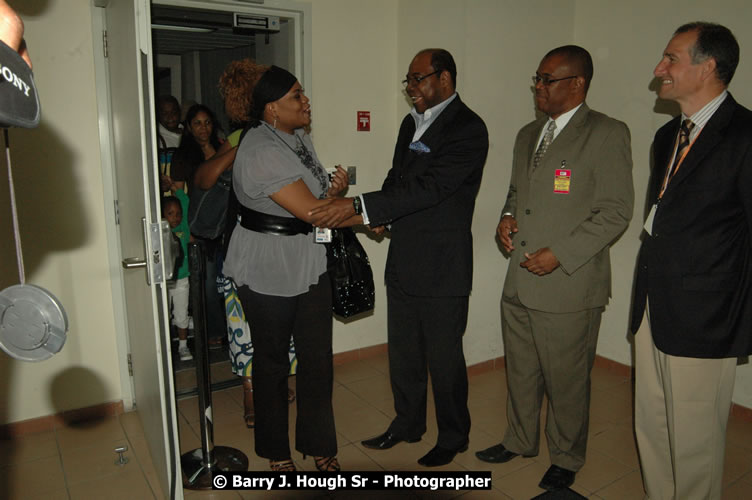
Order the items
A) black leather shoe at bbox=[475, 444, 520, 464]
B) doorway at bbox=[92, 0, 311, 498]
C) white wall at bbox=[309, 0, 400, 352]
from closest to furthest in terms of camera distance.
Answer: doorway at bbox=[92, 0, 311, 498], black leather shoe at bbox=[475, 444, 520, 464], white wall at bbox=[309, 0, 400, 352]

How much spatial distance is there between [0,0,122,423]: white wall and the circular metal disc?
1.85 metres

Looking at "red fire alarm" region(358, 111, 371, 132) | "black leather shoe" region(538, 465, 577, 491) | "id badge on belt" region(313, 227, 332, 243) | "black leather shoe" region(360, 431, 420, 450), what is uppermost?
"red fire alarm" region(358, 111, 371, 132)

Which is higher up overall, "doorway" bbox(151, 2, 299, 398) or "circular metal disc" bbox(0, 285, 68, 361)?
"doorway" bbox(151, 2, 299, 398)

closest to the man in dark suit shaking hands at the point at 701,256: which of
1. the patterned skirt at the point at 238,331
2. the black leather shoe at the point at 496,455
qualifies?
the black leather shoe at the point at 496,455

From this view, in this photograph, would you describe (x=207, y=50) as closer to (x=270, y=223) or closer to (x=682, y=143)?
(x=270, y=223)

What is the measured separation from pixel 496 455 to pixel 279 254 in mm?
1411

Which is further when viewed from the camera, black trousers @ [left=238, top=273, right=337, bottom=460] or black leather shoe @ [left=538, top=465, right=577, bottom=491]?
black leather shoe @ [left=538, top=465, right=577, bottom=491]

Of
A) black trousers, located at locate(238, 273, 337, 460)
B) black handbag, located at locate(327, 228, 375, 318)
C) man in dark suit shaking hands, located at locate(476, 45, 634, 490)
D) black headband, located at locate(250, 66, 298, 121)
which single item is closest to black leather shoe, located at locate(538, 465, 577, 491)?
man in dark suit shaking hands, located at locate(476, 45, 634, 490)

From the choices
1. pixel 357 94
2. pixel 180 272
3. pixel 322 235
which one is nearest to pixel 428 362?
pixel 322 235

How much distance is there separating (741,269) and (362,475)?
67.2 inches

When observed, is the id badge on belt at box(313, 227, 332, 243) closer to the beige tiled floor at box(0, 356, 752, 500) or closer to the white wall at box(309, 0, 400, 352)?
the beige tiled floor at box(0, 356, 752, 500)

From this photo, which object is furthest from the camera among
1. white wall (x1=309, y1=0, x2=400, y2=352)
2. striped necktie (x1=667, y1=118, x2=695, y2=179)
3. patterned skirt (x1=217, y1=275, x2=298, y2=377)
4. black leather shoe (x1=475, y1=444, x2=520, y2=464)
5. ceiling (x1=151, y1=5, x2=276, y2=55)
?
ceiling (x1=151, y1=5, x2=276, y2=55)

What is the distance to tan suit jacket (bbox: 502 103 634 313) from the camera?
85.4 inches

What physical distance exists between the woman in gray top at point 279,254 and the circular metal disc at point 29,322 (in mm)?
1066
